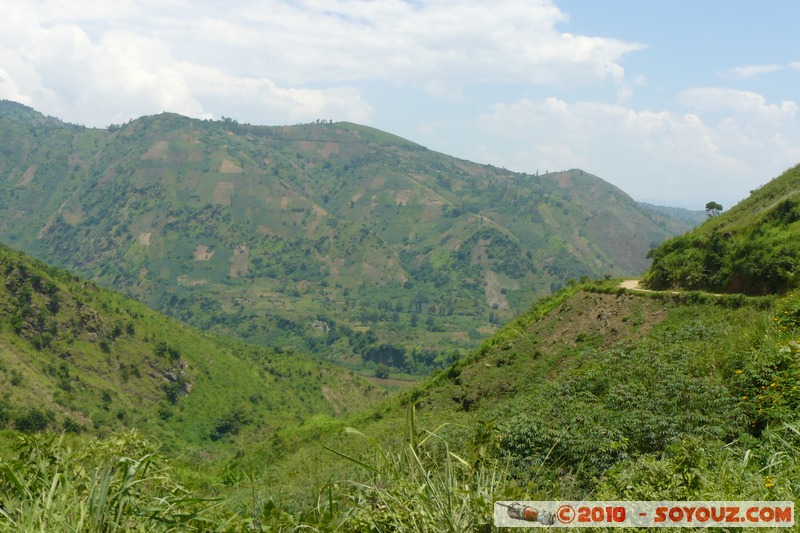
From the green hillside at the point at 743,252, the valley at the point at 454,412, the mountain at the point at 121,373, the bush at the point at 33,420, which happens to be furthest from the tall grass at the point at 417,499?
the mountain at the point at 121,373

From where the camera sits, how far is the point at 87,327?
114 meters

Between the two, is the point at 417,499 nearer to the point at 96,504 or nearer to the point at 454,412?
the point at 96,504

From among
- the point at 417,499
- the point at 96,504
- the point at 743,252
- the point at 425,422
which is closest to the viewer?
the point at 96,504

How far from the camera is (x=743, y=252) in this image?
4206 centimetres

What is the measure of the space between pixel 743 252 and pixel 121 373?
4215 inches

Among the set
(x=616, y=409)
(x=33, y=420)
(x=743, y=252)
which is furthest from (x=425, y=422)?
(x=33, y=420)

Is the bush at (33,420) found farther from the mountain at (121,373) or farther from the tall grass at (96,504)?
the tall grass at (96,504)

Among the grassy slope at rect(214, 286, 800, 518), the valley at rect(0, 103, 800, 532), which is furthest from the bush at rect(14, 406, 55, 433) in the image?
the grassy slope at rect(214, 286, 800, 518)

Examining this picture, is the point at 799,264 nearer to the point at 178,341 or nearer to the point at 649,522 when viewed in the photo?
the point at 649,522

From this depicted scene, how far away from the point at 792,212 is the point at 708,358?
2860 centimetres

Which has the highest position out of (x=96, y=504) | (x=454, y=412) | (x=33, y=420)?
(x=96, y=504)

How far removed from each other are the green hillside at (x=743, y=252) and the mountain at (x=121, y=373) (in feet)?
241

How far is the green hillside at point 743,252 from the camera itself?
126 ft

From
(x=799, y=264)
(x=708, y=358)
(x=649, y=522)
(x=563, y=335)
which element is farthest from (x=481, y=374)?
(x=649, y=522)
